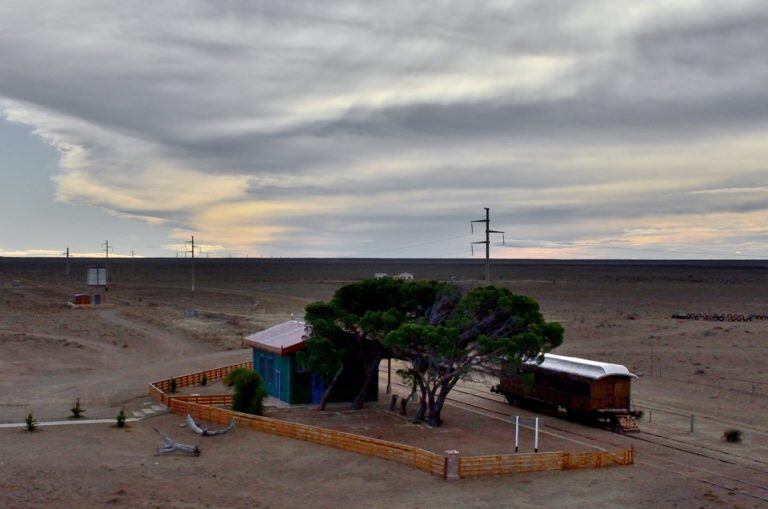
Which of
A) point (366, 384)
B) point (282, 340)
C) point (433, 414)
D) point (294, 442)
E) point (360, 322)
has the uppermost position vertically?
point (360, 322)

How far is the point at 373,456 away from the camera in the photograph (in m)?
28.2

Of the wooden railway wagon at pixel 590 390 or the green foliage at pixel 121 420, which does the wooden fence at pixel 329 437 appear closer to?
the green foliage at pixel 121 420

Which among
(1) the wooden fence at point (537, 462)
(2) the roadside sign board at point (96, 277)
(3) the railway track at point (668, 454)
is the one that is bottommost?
(3) the railway track at point (668, 454)

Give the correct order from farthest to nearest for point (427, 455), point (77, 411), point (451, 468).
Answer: point (77, 411), point (427, 455), point (451, 468)

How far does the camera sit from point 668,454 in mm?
29875

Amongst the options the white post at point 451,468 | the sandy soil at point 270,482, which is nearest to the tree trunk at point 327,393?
the sandy soil at point 270,482

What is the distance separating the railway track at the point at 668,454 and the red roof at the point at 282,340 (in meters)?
8.59

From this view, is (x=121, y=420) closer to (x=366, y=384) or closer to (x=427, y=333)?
(x=366, y=384)

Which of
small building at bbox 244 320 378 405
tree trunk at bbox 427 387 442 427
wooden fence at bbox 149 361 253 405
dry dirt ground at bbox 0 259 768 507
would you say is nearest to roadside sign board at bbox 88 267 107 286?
dry dirt ground at bbox 0 259 768 507

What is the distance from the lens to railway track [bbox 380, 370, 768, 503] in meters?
25.7

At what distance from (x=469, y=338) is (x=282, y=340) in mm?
11114

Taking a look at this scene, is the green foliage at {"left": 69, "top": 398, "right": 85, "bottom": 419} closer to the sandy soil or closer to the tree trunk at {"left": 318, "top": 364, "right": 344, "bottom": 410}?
the sandy soil

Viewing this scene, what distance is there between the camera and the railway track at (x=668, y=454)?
1012 inches

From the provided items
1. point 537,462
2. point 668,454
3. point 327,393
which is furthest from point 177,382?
point 668,454
